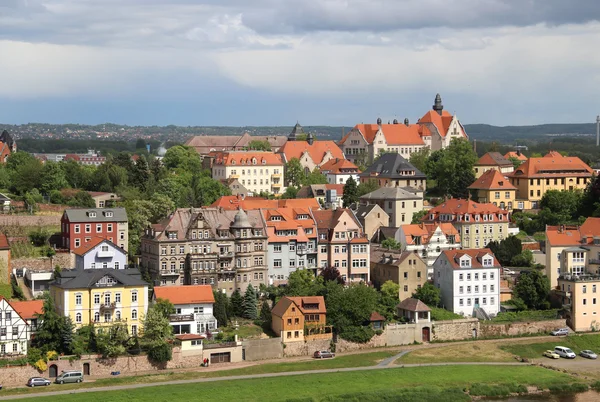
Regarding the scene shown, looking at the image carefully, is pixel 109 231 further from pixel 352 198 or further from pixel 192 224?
pixel 352 198

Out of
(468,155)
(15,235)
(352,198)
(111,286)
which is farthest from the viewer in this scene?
(468,155)

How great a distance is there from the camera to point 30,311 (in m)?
64.3

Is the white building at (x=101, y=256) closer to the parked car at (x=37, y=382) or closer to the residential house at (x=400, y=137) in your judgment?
the parked car at (x=37, y=382)

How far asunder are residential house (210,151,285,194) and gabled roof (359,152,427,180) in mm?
9210

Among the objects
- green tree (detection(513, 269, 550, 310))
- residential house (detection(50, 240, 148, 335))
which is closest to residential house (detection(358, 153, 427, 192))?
green tree (detection(513, 269, 550, 310))

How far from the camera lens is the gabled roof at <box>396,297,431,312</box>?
7288 cm

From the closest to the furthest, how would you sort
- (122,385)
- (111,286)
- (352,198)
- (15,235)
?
(122,385), (111,286), (15,235), (352,198)

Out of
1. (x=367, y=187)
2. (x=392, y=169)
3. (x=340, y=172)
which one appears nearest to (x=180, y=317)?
(x=367, y=187)

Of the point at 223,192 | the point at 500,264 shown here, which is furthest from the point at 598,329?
the point at 223,192

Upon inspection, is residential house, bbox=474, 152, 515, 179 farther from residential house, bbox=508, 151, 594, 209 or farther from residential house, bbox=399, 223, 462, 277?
residential house, bbox=399, 223, 462, 277

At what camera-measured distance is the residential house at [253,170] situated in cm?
11438

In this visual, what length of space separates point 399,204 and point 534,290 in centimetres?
1950

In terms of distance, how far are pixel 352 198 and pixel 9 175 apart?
31.6m

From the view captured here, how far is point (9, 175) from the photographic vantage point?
332ft
